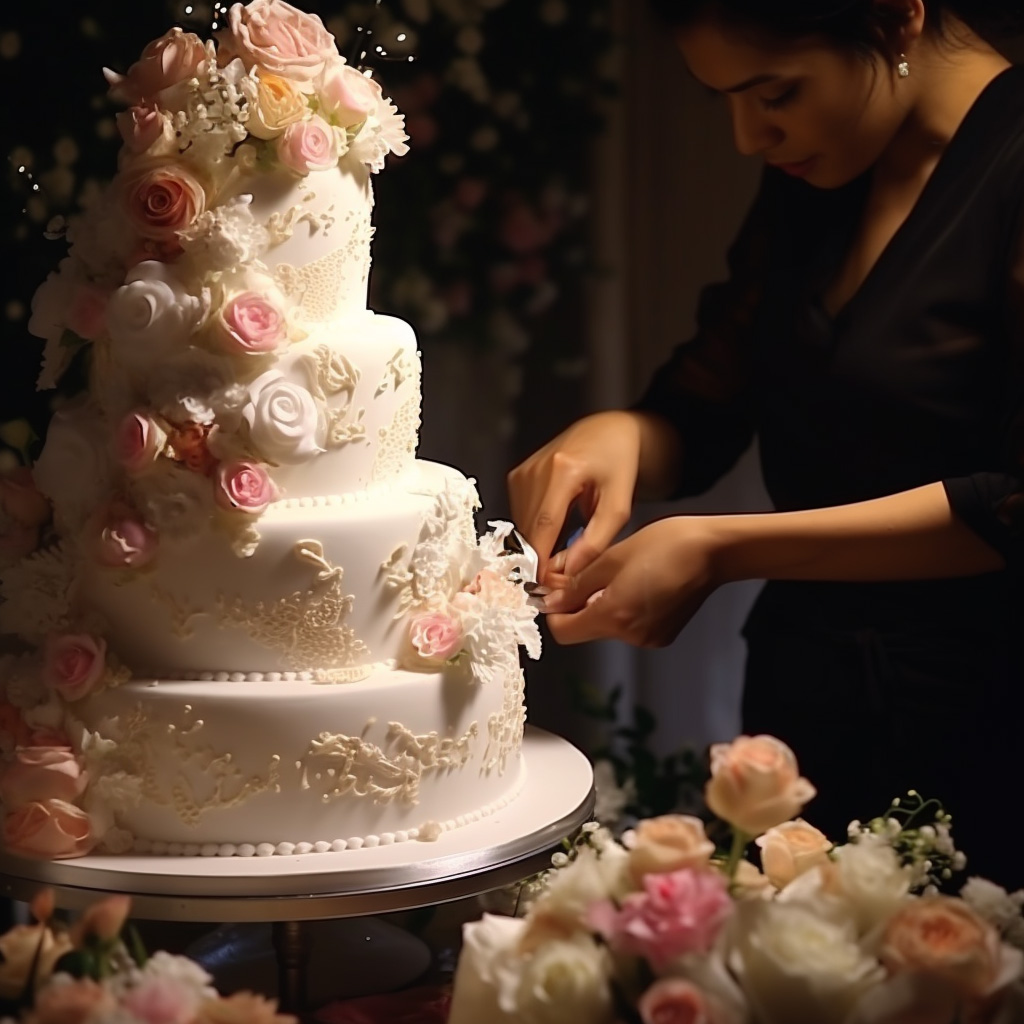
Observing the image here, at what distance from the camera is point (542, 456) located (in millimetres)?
1959

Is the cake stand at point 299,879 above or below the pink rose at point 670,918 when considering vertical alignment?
below

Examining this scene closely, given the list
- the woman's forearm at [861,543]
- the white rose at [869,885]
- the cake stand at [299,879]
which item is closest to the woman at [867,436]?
the woman's forearm at [861,543]

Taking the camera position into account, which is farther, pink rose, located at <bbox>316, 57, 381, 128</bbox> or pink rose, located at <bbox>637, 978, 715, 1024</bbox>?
pink rose, located at <bbox>316, 57, 381, 128</bbox>

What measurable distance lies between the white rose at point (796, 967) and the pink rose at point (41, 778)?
767mm

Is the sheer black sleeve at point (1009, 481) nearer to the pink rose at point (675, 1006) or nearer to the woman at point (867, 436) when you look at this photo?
the woman at point (867, 436)

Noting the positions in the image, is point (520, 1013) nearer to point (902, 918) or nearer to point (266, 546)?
point (902, 918)

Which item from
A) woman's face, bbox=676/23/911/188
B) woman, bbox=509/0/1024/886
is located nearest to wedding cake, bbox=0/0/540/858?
woman, bbox=509/0/1024/886

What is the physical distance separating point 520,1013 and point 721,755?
0.23m

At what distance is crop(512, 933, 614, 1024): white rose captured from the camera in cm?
105

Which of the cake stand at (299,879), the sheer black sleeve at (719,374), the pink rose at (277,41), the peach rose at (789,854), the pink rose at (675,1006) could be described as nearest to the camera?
the pink rose at (675,1006)

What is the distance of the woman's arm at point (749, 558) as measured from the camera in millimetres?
1663

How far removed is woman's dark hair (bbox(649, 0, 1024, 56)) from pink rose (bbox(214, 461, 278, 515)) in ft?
2.30

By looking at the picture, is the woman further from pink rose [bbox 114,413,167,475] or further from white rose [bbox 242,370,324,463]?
pink rose [bbox 114,413,167,475]

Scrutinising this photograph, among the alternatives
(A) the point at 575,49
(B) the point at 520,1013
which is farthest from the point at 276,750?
(A) the point at 575,49
